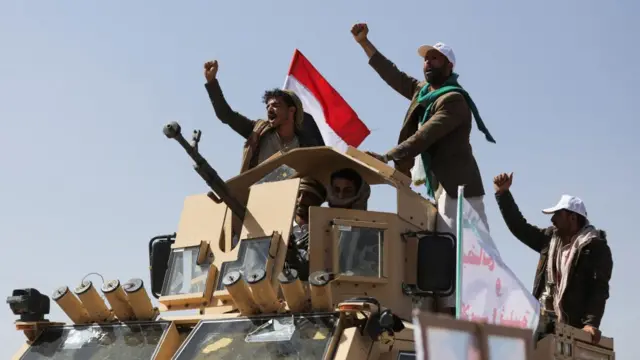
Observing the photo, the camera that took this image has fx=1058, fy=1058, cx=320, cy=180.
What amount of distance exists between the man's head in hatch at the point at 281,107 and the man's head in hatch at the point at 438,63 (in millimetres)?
1520

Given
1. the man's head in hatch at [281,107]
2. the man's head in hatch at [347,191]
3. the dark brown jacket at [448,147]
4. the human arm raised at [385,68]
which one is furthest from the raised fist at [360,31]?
the man's head in hatch at [347,191]

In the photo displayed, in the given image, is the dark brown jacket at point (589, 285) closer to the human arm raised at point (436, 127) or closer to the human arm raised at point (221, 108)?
the human arm raised at point (436, 127)

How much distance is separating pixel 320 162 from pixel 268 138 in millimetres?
1412

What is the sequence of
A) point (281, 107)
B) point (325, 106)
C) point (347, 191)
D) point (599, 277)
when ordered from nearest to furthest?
point (347, 191) → point (599, 277) → point (281, 107) → point (325, 106)

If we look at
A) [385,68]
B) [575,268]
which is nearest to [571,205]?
[575,268]

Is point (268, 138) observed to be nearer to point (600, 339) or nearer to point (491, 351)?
point (600, 339)

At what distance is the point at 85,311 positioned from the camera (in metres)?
8.84

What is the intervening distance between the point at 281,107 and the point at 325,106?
2.09 meters

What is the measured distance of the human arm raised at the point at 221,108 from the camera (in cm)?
1129

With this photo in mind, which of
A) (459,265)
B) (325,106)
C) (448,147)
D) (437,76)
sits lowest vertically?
(459,265)

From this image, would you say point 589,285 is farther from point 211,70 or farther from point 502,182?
point 211,70

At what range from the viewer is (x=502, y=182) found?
34.2 feet

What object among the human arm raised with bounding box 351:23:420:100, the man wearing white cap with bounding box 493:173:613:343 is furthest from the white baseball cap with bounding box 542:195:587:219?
the human arm raised with bounding box 351:23:420:100

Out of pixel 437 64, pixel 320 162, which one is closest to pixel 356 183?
pixel 320 162
